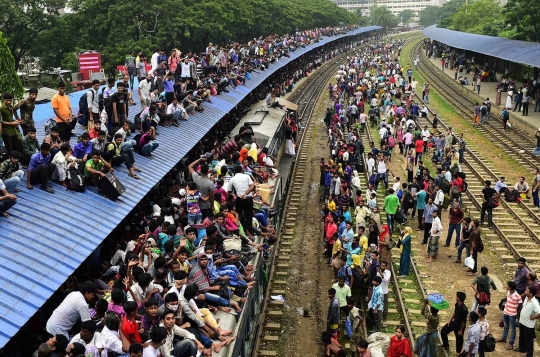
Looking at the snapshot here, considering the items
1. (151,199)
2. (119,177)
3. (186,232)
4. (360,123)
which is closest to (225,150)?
(151,199)

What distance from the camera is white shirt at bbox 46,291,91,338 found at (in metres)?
7.66

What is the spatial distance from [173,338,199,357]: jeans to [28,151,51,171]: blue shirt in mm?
4775

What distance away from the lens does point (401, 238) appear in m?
14.9

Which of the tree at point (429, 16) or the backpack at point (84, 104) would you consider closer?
the backpack at point (84, 104)

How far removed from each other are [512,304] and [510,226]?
725cm

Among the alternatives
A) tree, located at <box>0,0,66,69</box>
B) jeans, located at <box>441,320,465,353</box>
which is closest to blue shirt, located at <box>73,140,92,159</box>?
jeans, located at <box>441,320,465,353</box>

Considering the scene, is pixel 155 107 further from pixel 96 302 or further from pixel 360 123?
pixel 360 123

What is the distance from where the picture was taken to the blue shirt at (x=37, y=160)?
34.1 feet

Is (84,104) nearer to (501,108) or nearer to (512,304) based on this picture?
(512,304)

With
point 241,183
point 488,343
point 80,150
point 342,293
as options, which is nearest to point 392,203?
point 342,293

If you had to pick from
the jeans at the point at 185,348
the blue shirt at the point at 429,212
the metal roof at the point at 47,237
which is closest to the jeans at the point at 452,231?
the blue shirt at the point at 429,212

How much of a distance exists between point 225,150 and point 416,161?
33.7 feet

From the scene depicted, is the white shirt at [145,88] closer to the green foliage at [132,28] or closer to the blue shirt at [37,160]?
the blue shirt at [37,160]

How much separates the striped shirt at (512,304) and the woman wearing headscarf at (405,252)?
330 centimetres
